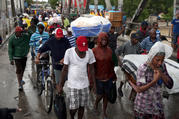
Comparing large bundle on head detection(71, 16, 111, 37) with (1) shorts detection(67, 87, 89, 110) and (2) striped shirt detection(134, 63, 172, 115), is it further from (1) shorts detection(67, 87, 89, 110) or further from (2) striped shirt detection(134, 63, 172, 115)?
(2) striped shirt detection(134, 63, 172, 115)

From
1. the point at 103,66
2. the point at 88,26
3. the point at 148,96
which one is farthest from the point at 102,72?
the point at 88,26

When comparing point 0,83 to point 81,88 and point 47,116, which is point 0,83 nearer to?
point 47,116

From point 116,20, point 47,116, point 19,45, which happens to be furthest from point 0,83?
point 116,20

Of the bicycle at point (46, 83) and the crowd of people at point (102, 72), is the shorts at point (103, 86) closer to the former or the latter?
the crowd of people at point (102, 72)

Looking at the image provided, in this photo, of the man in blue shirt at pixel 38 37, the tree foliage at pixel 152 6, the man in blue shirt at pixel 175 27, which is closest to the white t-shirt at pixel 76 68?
the man in blue shirt at pixel 38 37

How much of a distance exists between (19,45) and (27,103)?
4.96 feet

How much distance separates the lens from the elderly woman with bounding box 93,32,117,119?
4672 millimetres

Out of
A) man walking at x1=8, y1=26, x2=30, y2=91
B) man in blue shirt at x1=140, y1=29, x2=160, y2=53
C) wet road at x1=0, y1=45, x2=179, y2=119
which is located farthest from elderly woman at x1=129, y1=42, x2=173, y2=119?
man walking at x1=8, y1=26, x2=30, y2=91

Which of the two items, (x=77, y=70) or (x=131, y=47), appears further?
(x=131, y=47)

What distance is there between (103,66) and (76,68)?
0.83m

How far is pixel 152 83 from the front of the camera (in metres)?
3.25

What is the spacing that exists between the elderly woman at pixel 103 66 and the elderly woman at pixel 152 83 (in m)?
1.33

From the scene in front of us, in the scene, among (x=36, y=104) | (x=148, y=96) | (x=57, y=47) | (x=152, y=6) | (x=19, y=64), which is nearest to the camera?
(x=148, y=96)

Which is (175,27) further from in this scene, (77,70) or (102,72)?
(77,70)
